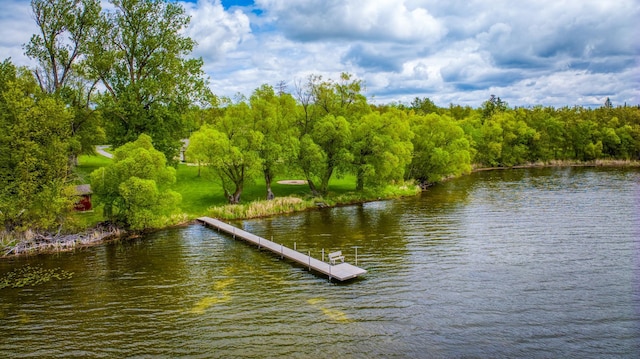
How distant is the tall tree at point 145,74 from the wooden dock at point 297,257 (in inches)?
685

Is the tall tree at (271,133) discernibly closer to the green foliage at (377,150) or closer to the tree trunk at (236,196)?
the tree trunk at (236,196)

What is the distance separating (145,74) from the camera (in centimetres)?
5516

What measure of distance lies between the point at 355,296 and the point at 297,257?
317 inches

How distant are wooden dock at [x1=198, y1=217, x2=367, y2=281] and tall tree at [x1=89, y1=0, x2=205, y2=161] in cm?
1740

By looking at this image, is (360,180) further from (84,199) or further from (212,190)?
(84,199)

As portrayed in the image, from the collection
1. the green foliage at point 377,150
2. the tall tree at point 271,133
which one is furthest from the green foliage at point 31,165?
the green foliage at point 377,150

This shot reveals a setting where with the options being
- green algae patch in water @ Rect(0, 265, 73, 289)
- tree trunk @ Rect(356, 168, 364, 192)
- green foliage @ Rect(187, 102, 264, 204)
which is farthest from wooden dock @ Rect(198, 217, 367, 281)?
tree trunk @ Rect(356, 168, 364, 192)

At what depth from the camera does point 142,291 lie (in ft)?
89.9

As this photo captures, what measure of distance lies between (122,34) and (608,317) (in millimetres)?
54680

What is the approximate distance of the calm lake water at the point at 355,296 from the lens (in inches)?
808

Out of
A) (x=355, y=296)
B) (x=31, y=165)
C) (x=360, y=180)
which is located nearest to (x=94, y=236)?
(x=31, y=165)

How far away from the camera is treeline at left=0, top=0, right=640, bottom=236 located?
36781 millimetres

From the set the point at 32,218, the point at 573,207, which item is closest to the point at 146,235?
the point at 32,218

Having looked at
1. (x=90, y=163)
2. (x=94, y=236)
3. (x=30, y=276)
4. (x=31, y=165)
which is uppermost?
(x=90, y=163)
